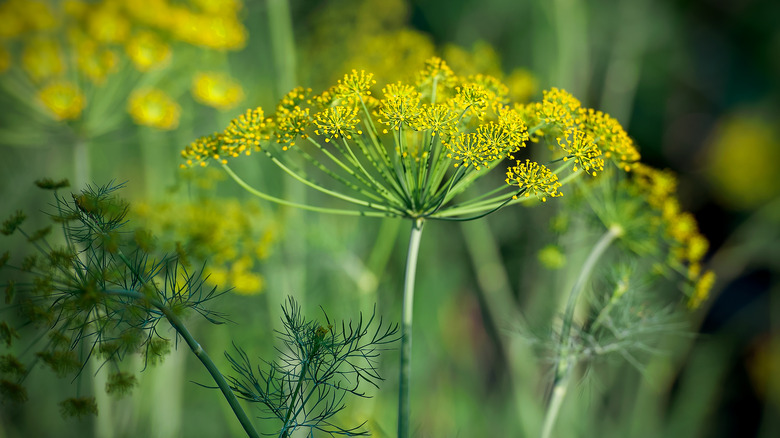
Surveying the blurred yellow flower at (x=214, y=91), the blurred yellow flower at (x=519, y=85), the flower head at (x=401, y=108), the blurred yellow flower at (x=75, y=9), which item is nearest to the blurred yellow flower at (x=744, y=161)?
the blurred yellow flower at (x=519, y=85)

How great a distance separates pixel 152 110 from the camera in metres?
1.69

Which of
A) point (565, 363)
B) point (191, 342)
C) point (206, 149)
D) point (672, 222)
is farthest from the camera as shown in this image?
point (672, 222)

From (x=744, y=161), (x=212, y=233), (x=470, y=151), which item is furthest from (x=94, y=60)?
(x=744, y=161)

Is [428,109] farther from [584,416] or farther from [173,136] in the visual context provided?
[584,416]

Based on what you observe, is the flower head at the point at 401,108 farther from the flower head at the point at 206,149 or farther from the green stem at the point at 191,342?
the green stem at the point at 191,342

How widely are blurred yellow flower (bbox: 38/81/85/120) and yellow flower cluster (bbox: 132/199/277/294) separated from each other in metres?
0.36

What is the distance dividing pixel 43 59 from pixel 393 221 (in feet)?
4.18

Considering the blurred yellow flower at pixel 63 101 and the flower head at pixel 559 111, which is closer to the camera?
the flower head at pixel 559 111

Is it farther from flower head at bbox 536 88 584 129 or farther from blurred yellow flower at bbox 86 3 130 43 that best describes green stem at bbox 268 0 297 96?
flower head at bbox 536 88 584 129

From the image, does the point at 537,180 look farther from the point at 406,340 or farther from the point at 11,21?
the point at 11,21

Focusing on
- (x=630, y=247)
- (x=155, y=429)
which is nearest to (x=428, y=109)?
(x=630, y=247)

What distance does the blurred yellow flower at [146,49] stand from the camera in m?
1.65

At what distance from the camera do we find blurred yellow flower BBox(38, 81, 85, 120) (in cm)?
161

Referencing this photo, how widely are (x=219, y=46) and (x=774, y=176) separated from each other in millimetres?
3658
